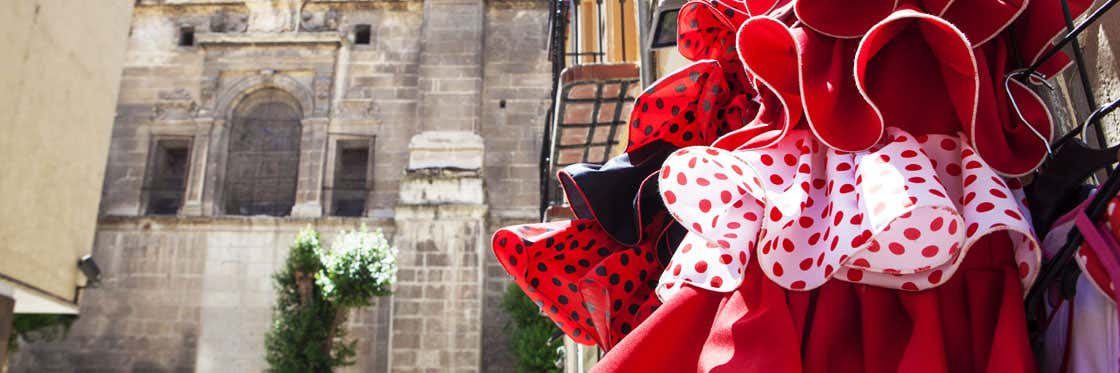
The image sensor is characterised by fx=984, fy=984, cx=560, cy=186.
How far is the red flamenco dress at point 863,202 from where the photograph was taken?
4.95 ft

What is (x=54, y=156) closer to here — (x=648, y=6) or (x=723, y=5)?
(x=648, y=6)

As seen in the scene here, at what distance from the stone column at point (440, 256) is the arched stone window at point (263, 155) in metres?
2.19

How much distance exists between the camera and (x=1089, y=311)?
4.70 feet

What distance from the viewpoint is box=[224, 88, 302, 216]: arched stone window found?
1509 cm

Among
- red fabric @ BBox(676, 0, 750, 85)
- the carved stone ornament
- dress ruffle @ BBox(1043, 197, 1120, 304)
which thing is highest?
the carved stone ornament

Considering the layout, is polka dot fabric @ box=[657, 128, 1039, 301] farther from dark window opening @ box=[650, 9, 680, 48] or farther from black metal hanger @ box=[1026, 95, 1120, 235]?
dark window opening @ box=[650, 9, 680, 48]

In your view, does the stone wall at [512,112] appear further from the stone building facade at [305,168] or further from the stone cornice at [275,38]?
the stone cornice at [275,38]

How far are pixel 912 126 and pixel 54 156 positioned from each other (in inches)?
376

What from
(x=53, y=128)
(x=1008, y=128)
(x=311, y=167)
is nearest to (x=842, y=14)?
(x=1008, y=128)

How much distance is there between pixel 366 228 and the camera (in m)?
14.1

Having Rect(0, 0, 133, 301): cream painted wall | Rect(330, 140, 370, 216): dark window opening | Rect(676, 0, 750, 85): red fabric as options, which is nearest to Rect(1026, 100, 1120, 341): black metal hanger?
Rect(676, 0, 750, 85): red fabric

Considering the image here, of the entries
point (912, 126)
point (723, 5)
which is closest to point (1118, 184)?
point (912, 126)

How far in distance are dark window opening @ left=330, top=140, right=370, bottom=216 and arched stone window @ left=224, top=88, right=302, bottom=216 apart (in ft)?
2.14

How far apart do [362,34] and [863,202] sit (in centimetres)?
1505
